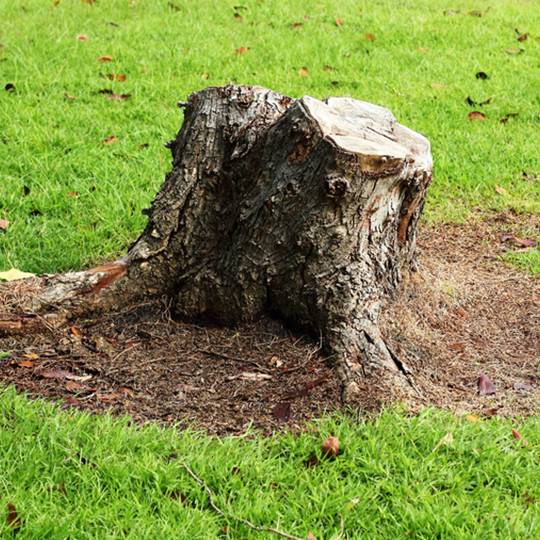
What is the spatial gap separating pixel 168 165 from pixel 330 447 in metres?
3.46

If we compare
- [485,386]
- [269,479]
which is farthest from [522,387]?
[269,479]

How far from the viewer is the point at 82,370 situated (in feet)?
12.7

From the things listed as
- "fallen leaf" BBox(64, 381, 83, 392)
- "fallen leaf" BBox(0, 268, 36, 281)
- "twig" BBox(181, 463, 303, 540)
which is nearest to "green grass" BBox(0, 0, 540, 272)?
"fallen leaf" BBox(0, 268, 36, 281)

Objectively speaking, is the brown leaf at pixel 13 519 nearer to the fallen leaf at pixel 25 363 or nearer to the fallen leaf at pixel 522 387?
the fallen leaf at pixel 25 363

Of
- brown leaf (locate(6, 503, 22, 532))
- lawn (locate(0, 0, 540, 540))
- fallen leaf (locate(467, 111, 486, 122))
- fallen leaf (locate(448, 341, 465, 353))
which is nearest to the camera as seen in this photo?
brown leaf (locate(6, 503, 22, 532))

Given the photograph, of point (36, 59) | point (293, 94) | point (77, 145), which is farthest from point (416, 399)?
point (36, 59)

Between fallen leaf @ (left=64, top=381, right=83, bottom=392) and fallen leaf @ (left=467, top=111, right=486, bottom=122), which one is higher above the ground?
fallen leaf @ (left=467, top=111, right=486, bottom=122)

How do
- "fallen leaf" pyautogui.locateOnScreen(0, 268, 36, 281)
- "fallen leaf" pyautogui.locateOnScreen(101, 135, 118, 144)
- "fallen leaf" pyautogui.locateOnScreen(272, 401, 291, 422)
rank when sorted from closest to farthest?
"fallen leaf" pyautogui.locateOnScreen(272, 401, 291, 422), "fallen leaf" pyautogui.locateOnScreen(0, 268, 36, 281), "fallen leaf" pyautogui.locateOnScreen(101, 135, 118, 144)

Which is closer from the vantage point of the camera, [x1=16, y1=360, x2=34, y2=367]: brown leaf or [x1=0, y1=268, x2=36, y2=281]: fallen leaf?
[x1=16, y1=360, x2=34, y2=367]: brown leaf

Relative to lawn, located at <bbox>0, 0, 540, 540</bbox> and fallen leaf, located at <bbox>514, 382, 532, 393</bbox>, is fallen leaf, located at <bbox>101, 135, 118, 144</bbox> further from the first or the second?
fallen leaf, located at <bbox>514, 382, 532, 393</bbox>

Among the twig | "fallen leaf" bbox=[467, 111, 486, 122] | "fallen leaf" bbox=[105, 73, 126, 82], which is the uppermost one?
"fallen leaf" bbox=[467, 111, 486, 122]

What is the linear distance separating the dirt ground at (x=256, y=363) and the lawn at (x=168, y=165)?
17 centimetres

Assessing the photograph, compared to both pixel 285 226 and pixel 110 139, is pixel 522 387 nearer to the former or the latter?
pixel 285 226

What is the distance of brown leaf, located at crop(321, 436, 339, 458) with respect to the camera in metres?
3.31
